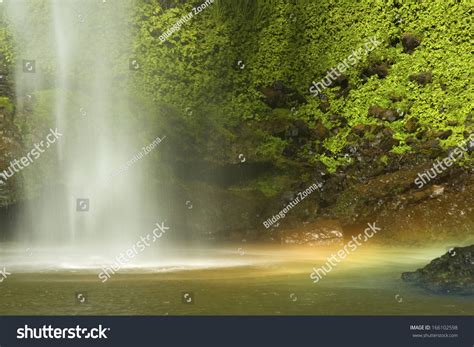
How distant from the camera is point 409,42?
62.3ft

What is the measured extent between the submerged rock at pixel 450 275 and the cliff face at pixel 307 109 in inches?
231

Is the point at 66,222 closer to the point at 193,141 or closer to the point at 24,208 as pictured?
the point at 24,208

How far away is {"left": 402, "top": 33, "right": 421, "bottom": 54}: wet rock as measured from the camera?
18906mm

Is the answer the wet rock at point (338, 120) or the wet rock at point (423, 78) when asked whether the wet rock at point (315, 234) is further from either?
the wet rock at point (423, 78)

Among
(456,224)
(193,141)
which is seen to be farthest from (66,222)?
(456,224)

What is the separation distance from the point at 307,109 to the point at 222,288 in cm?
1131

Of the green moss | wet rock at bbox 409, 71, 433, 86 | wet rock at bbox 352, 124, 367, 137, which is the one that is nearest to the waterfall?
the green moss

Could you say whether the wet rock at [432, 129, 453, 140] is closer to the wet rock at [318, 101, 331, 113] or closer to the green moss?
the wet rock at [318, 101, 331, 113]

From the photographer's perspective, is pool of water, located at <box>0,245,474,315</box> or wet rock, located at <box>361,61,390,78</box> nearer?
pool of water, located at <box>0,245,474,315</box>

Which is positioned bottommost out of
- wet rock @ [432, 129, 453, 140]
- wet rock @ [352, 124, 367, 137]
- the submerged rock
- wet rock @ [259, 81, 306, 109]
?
the submerged rock

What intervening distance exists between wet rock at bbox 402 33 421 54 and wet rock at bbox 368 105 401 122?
8.16 feet

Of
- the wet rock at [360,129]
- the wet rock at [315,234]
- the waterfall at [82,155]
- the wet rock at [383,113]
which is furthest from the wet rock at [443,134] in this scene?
the waterfall at [82,155]

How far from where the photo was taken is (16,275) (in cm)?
999

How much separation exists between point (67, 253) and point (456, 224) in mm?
9894
